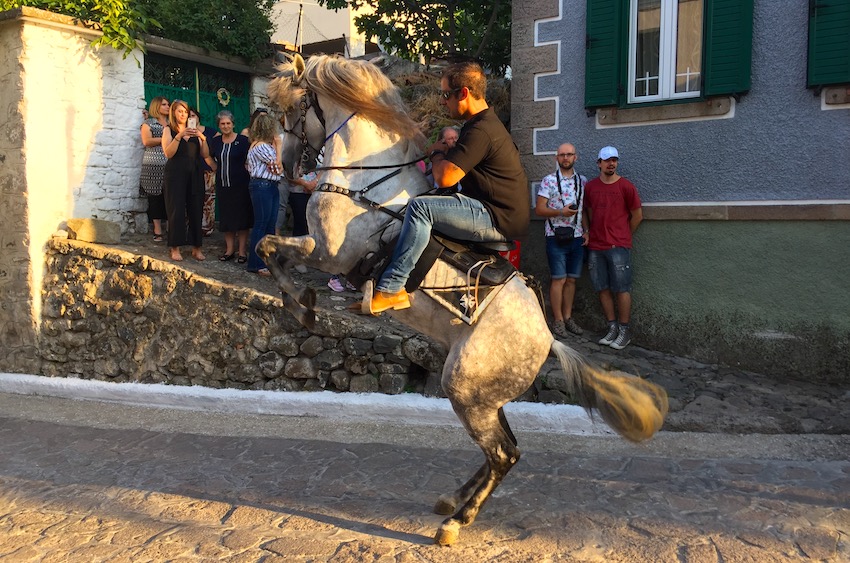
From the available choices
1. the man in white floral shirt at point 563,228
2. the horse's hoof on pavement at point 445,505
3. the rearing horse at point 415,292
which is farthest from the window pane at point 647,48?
the horse's hoof on pavement at point 445,505

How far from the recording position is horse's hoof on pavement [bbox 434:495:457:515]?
4477 millimetres

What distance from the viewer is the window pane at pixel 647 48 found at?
773 cm

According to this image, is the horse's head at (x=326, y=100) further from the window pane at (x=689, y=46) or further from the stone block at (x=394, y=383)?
the window pane at (x=689, y=46)

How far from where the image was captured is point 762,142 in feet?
23.5

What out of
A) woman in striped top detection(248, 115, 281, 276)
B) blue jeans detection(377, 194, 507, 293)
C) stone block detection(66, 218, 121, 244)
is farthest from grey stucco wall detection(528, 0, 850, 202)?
stone block detection(66, 218, 121, 244)

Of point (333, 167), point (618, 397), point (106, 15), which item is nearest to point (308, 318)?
point (333, 167)

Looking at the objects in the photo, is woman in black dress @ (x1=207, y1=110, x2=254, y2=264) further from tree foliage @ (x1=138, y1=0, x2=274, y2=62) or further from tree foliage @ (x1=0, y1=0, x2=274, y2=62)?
tree foliage @ (x1=138, y1=0, x2=274, y2=62)

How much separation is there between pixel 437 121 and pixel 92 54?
440 centimetres

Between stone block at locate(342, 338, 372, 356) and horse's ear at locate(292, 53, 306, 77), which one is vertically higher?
horse's ear at locate(292, 53, 306, 77)

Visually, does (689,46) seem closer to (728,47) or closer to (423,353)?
(728,47)

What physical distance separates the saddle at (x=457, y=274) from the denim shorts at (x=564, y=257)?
349 cm

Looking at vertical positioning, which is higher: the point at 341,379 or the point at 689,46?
the point at 689,46

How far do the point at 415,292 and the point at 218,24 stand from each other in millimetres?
7850

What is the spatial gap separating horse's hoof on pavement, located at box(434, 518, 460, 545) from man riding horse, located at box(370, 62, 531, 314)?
1.28m
